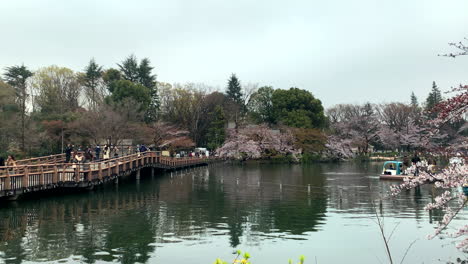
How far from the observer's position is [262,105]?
83250mm

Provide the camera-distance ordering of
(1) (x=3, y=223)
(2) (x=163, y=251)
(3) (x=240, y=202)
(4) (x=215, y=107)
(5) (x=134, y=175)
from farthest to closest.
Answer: (4) (x=215, y=107) → (5) (x=134, y=175) → (3) (x=240, y=202) → (1) (x=3, y=223) → (2) (x=163, y=251)

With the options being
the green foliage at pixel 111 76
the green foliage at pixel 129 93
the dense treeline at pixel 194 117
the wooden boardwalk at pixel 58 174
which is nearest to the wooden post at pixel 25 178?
the wooden boardwalk at pixel 58 174

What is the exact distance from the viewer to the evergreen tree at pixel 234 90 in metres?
88.1

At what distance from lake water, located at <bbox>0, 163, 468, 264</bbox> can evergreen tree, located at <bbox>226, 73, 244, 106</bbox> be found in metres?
61.1


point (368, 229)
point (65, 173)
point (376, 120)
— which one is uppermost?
point (376, 120)

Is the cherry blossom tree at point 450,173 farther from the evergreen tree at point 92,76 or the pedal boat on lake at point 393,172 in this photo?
the evergreen tree at point 92,76

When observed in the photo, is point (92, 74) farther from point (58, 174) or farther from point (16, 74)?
point (58, 174)

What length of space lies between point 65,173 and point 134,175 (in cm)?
1674

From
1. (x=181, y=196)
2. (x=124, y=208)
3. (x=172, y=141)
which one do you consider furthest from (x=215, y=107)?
(x=124, y=208)

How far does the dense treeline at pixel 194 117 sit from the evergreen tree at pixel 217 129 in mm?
172

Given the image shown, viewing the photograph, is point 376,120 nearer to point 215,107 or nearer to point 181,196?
point 215,107

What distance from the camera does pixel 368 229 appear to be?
16.8 metres

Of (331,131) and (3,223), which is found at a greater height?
(331,131)

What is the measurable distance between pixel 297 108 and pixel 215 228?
60.4 m
